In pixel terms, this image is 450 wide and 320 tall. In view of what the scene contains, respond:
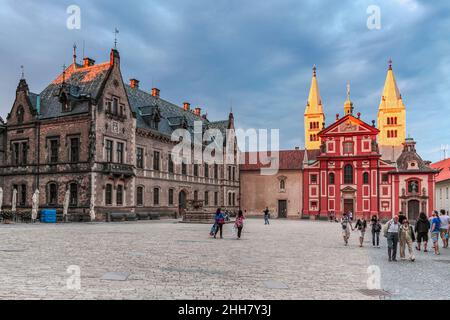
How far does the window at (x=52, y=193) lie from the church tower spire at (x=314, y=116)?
6840 centimetres

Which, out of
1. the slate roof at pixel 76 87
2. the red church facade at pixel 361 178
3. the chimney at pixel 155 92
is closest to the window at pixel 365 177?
the red church facade at pixel 361 178

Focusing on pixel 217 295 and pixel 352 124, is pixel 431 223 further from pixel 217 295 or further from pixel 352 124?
pixel 352 124

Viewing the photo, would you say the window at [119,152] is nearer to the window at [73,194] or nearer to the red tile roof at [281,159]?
the window at [73,194]

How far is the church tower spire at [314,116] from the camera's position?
9744cm

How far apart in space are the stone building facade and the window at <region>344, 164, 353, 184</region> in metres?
26.6

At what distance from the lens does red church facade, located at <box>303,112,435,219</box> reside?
57.8 m

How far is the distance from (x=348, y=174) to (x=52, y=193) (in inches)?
1554

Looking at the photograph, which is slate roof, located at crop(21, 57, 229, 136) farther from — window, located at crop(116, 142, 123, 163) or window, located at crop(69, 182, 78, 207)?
window, located at crop(69, 182, 78, 207)

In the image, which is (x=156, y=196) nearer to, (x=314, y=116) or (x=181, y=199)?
(x=181, y=199)

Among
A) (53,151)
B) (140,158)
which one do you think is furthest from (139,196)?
(53,151)

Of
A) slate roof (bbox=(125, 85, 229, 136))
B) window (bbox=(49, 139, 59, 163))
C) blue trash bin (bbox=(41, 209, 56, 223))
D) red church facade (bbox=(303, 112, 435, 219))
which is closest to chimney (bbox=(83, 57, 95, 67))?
slate roof (bbox=(125, 85, 229, 136))

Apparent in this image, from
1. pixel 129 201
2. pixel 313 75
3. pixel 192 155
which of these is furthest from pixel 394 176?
pixel 313 75

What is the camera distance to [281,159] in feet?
220
